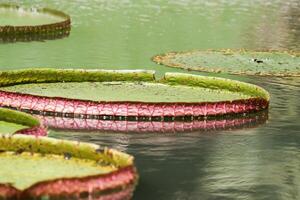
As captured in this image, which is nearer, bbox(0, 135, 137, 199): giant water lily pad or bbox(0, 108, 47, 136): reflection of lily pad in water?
bbox(0, 135, 137, 199): giant water lily pad

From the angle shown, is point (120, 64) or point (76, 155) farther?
point (120, 64)

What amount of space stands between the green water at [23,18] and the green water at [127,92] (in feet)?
39.3

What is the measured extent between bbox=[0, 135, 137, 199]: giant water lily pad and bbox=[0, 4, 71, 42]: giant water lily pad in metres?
14.8

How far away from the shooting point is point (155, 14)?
1379 inches

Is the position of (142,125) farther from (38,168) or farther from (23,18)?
(23,18)

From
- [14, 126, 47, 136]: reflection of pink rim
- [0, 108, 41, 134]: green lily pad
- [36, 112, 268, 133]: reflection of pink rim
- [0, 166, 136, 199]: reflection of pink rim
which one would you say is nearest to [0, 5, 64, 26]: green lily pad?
[36, 112, 268, 133]: reflection of pink rim

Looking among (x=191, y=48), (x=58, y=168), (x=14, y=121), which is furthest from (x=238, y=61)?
(x=58, y=168)

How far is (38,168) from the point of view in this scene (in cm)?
969

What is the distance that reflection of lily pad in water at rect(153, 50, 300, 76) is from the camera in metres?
19.9

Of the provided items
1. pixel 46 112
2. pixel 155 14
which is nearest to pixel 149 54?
pixel 46 112

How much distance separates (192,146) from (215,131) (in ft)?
3.80

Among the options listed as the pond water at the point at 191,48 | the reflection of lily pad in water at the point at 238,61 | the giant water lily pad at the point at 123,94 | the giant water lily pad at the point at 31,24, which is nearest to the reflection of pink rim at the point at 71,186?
the pond water at the point at 191,48

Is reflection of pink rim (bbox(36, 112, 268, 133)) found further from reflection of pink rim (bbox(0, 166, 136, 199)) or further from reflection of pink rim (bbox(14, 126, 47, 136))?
reflection of pink rim (bbox(0, 166, 136, 199))

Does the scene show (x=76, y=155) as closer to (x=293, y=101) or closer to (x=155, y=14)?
(x=293, y=101)
